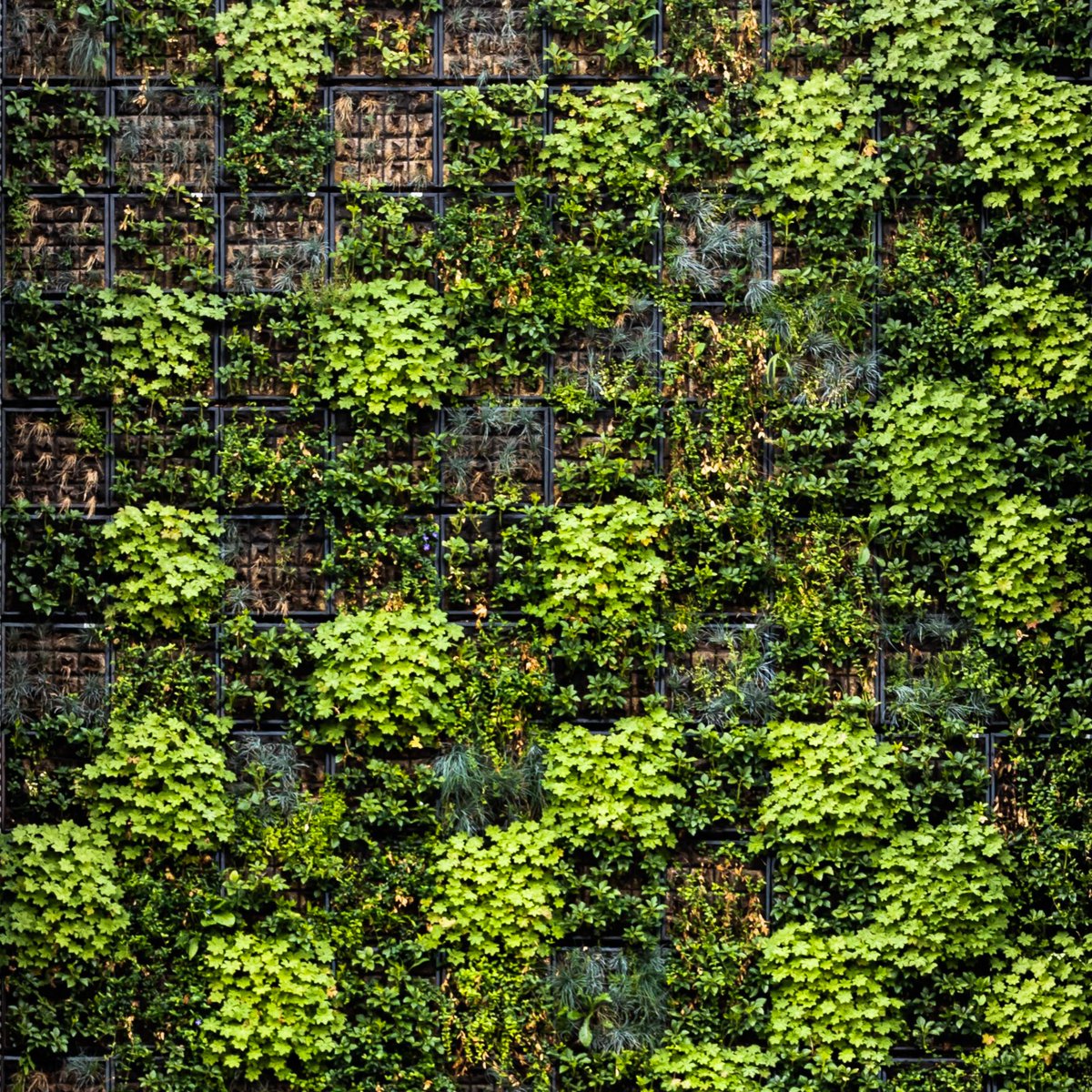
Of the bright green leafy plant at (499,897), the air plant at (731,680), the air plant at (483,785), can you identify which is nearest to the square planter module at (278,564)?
the air plant at (483,785)

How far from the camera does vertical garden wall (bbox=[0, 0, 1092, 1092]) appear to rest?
205 inches

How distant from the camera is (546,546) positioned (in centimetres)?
534

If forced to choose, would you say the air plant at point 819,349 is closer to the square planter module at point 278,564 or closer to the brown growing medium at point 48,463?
the square planter module at point 278,564

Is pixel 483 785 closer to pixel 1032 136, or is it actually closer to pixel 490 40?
pixel 490 40

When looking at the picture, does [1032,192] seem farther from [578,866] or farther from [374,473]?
[578,866]

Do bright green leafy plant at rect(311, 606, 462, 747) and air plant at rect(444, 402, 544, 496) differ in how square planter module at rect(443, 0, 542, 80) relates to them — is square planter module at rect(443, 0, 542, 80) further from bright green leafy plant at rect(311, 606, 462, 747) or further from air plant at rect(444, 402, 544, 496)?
bright green leafy plant at rect(311, 606, 462, 747)

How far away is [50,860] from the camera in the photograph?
17.2 ft

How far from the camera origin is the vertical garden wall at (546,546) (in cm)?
521

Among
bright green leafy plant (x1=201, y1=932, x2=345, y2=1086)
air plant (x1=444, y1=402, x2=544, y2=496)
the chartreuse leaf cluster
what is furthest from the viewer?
air plant (x1=444, y1=402, x2=544, y2=496)

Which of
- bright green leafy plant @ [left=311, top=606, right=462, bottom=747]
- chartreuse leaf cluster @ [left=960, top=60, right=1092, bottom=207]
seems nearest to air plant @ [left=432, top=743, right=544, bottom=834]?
bright green leafy plant @ [left=311, top=606, right=462, bottom=747]

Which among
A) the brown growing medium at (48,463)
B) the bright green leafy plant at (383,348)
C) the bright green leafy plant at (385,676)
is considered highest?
the bright green leafy plant at (383,348)

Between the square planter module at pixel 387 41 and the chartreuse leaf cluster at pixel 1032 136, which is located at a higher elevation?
the square planter module at pixel 387 41

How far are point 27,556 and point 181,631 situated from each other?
765 millimetres

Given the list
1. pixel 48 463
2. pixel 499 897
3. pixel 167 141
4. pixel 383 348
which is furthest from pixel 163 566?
pixel 499 897
